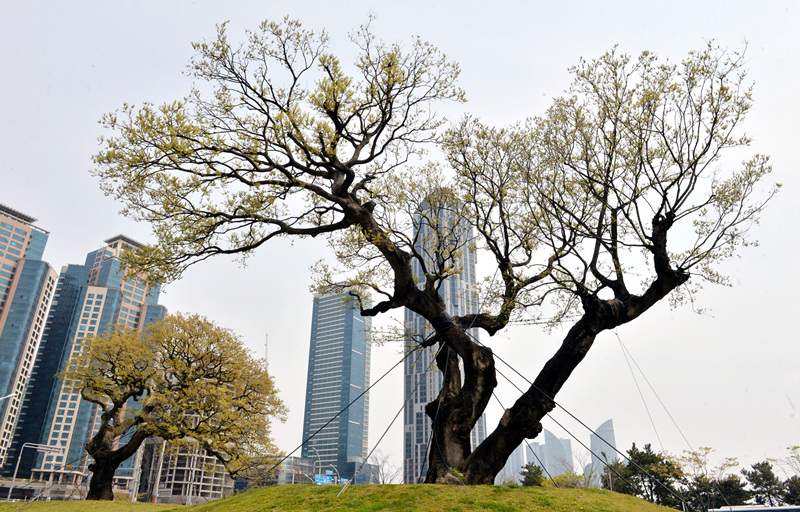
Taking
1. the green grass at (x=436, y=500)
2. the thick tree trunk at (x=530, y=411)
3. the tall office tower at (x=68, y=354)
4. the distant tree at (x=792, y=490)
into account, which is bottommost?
the distant tree at (x=792, y=490)

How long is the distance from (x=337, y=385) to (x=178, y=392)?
567 feet

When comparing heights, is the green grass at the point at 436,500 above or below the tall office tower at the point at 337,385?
below

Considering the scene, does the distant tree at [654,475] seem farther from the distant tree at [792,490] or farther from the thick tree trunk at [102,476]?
the thick tree trunk at [102,476]

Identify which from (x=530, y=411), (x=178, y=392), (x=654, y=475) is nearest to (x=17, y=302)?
(x=178, y=392)

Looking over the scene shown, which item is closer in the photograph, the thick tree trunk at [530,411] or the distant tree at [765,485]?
the thick tree trunk at [530,411]

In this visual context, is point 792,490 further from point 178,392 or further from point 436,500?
point 178,392

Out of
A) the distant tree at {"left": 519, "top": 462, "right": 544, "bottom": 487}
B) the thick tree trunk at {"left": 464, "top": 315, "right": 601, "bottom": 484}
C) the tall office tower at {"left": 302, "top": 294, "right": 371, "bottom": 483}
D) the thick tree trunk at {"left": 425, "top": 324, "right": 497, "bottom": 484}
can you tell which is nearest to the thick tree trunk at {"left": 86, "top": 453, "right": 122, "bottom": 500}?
the thick tree trunk at {"left": 425, "top": 324, "right": 497, "bottom": 484}

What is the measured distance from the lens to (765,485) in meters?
30.7

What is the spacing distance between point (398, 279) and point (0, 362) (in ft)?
381

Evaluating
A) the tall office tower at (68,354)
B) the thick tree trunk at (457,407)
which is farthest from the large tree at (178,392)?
the tall office tower at (68,354)

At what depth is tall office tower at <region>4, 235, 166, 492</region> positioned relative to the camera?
337 ft

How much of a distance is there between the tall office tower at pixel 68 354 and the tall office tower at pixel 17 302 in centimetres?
383

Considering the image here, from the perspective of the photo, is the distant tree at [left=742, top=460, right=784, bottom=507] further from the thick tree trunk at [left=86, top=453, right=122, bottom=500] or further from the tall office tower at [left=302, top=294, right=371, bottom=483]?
the tall office tower at [left=302, top=294, right=371, bottom=483]

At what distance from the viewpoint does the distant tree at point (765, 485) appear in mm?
30172
